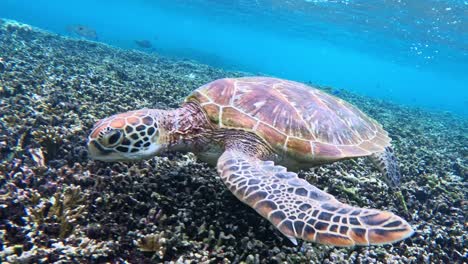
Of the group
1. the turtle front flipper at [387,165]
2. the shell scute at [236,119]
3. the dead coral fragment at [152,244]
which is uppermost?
the shell scute at [236,119]

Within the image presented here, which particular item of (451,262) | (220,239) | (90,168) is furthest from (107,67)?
(451,262)

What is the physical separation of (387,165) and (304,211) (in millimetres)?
2627

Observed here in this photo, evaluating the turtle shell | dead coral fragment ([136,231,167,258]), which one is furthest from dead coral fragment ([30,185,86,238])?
the turtle shell

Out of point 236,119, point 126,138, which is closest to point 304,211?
point 236,119

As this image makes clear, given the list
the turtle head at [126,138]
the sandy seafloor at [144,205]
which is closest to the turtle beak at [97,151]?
the turtle head at [126,138]

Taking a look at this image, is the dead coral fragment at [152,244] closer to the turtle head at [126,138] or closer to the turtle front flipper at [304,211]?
the turtle front flipper at [304,211]

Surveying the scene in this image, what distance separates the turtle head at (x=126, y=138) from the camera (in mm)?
2592

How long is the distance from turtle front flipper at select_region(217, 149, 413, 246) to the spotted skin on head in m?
0.79

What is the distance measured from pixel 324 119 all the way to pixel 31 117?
13.5 ft

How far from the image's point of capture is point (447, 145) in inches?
337

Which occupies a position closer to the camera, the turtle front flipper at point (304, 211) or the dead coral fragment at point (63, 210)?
the turtle front flipper at point (304, 211)

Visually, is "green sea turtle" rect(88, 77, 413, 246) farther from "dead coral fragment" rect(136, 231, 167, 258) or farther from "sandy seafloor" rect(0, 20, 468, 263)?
"dead coral fragment" rect(136, 231, 167, 258)

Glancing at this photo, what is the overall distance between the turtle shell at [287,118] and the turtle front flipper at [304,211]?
21.2 inches

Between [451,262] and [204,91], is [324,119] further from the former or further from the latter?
[451,262]
